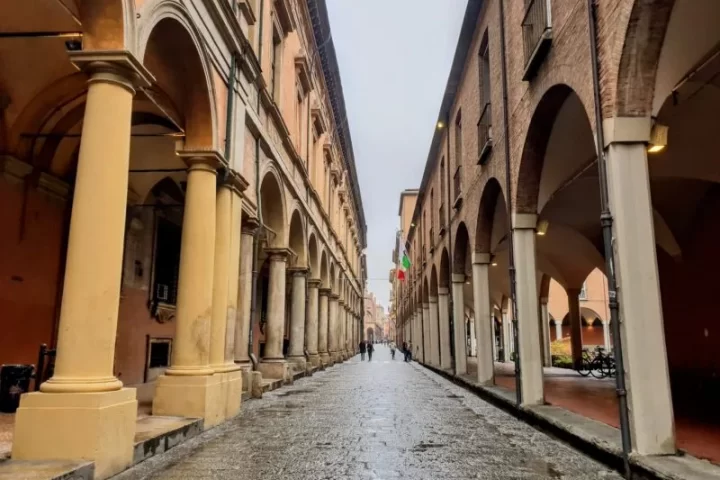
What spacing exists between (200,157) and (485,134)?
6.97m

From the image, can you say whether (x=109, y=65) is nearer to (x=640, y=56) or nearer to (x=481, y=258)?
(x=640, y=56)

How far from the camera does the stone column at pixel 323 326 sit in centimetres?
2370

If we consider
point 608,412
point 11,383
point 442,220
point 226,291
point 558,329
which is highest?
point 442,220

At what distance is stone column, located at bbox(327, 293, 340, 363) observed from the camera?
26641 millimetres

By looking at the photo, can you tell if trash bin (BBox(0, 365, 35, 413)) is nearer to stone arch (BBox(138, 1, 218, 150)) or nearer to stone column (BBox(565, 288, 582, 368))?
stone arch (BBox(138, 1, 218, 150))

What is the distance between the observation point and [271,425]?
25.5 ft

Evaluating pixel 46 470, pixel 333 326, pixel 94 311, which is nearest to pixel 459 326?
pixel 333 326

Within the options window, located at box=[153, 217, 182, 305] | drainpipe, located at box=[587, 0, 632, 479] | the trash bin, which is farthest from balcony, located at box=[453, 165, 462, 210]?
the trash bin

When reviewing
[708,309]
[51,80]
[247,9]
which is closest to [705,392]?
[708,309]

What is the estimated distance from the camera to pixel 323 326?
24.0 m

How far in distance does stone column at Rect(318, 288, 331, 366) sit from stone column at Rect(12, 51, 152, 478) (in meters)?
18.5

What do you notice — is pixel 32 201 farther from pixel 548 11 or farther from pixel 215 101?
pixel 548 11

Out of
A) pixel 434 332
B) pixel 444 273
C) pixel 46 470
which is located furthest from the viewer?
pixel 434 332

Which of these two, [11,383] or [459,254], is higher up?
[459,254]
